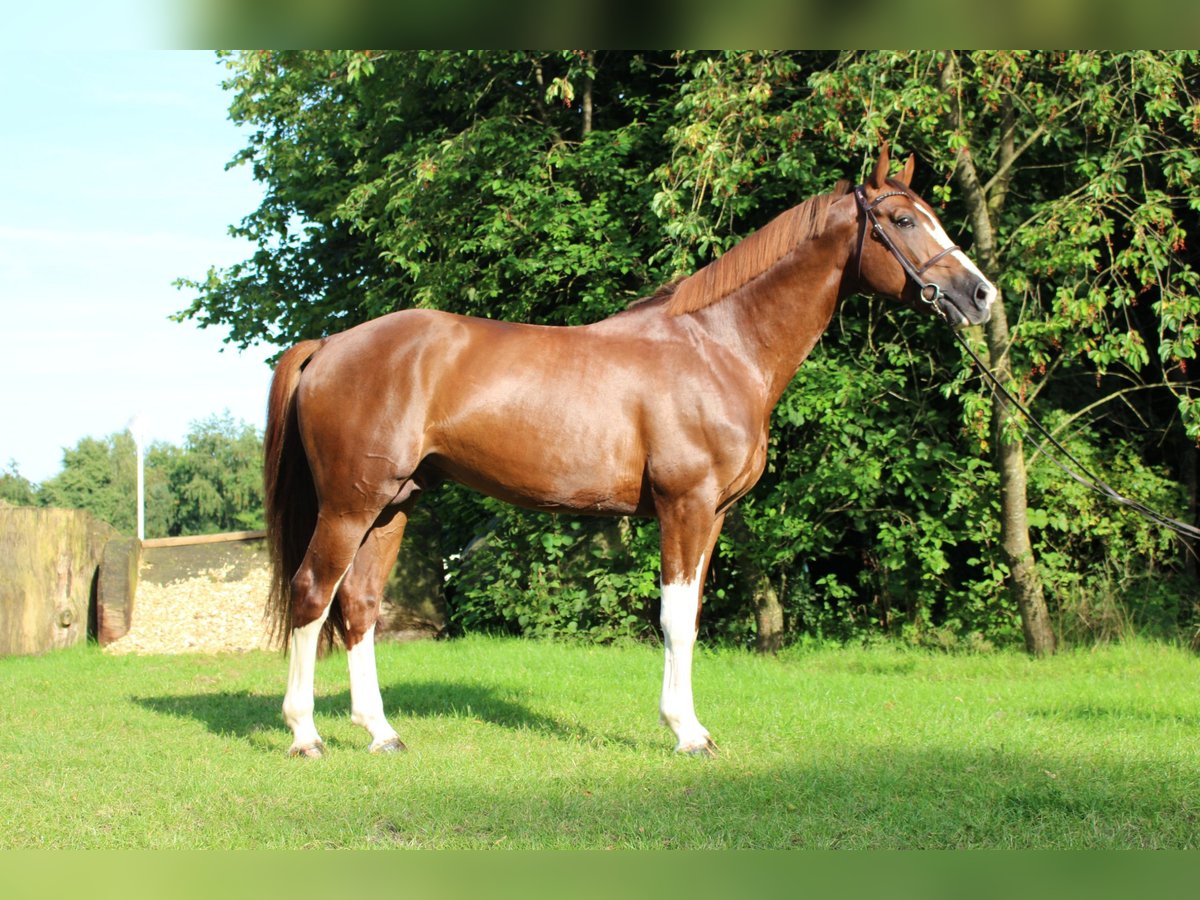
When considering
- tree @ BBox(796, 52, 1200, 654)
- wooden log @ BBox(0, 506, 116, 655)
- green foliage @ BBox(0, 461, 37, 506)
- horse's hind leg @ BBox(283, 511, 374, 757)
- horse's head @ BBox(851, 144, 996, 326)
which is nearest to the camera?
horse's head @ BBox(851, 144, 996, 326)

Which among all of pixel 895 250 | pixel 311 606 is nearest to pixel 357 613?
pixel 311 606

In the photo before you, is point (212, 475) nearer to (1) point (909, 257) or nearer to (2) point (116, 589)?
(2) point (116, 589)

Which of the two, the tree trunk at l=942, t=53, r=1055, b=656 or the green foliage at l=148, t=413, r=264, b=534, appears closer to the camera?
the tree trunk at l=942, t=53, r=1055, b=656

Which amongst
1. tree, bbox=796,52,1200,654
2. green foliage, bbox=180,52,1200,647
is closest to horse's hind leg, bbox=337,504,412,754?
green foliage, bbox=180,52,1200,647

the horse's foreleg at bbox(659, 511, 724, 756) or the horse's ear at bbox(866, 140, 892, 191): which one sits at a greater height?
the horse's ear at bbox(866, 140, 892, 191)

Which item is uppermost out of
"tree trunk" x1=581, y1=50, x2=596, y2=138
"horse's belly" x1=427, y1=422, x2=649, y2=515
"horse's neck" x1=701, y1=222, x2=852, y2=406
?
"tree trunk" x1=581, y1=50, x2=596, y2=138

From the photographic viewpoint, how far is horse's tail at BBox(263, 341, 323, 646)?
5.52m

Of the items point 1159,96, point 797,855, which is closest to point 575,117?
point 1159,96

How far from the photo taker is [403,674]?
816 cm

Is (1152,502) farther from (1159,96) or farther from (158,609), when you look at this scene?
(158,609)

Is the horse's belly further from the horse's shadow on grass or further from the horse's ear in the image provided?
the horse's ear

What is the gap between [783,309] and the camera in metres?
5.29

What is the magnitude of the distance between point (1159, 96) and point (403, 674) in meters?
7.25

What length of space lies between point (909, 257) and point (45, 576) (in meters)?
8.95
